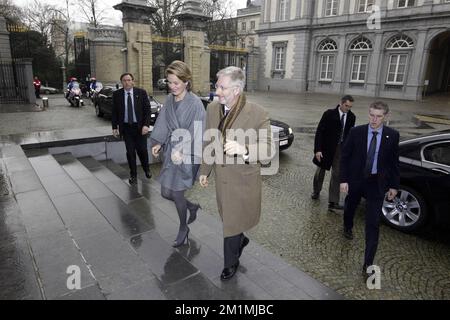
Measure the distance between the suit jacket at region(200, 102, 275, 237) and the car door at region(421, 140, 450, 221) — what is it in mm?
2840

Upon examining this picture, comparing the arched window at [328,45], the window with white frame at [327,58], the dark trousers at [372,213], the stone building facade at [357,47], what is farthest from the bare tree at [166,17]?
the dark trousers at [372,213]

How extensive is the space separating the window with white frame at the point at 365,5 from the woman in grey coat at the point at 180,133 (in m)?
33.0

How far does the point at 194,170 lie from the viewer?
3375mm

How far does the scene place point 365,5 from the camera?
30.3m

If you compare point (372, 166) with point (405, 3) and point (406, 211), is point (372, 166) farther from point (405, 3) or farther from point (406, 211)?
point (405, 3)

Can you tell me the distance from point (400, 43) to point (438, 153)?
95.8ft

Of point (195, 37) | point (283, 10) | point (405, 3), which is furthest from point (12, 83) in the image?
point (405, 3)

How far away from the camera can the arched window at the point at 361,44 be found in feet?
100

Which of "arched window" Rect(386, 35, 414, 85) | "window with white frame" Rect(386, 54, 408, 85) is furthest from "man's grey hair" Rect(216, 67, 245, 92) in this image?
"window with white frame" Rect(386, 54, 408, 85)

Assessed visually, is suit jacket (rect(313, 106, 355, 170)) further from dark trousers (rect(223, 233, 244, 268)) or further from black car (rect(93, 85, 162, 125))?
black car (rect(93, 85, 162, 125))

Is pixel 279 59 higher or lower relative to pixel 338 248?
higher

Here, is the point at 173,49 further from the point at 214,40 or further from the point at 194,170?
the point at 194,170

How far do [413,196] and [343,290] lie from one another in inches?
81.8
